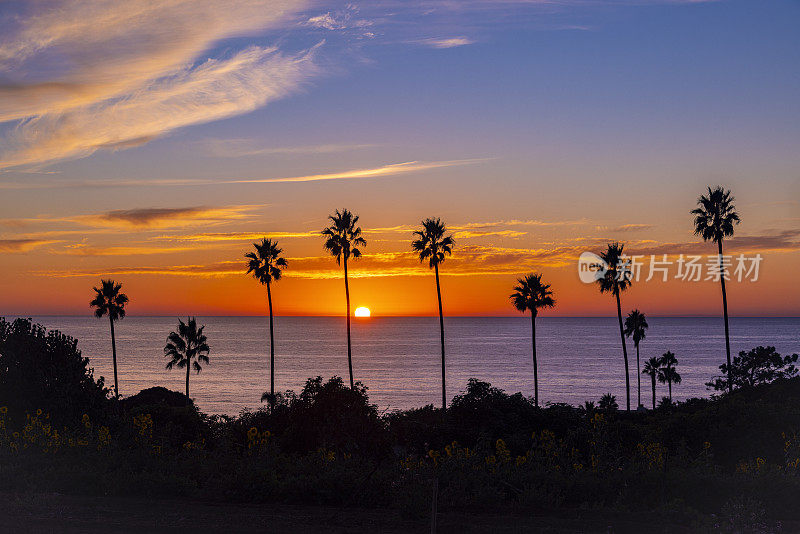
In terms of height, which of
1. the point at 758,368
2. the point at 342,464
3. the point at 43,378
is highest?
the point at 43,378

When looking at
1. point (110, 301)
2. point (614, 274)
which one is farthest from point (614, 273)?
point (110, 301)

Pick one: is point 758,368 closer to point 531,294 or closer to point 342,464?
point 531,294

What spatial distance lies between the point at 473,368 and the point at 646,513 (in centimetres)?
14841

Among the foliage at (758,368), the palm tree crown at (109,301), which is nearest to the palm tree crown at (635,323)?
the foliage at (758,368)

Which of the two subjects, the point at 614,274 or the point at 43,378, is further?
the point at 614,274

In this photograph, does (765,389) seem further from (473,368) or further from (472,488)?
(473,368)

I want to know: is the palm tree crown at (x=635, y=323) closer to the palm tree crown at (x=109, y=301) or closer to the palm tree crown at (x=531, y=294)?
the palm tree crown at (x=531, y=294)

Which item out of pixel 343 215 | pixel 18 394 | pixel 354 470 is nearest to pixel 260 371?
pixel 343 215

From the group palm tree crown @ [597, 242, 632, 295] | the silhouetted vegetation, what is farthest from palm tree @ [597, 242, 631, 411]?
the silhouetted vegetation

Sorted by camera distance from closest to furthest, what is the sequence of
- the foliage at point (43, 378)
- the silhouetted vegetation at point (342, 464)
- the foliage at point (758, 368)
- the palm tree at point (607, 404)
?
the silhouetted vegetation at point (342, 464) → the foliage at point (43, 378) → the palm tree at point (607, 404) → the foliage at point (758, 368)

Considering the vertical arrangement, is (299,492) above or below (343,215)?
below

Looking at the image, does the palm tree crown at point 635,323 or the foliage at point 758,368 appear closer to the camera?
the foliage at point 758,368

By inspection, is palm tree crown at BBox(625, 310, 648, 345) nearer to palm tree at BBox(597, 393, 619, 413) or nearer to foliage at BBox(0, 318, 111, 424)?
palm tree at BBox(597, 393, 619, 413)

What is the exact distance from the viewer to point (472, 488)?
12.6 m
